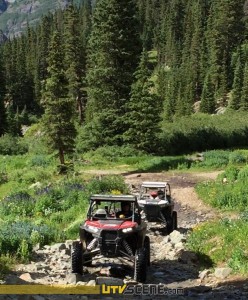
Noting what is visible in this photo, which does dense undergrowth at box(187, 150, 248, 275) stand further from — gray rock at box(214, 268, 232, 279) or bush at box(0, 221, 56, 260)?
bush at box(0, 221, 56, 260)

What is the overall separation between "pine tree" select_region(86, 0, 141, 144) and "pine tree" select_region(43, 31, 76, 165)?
305 inches

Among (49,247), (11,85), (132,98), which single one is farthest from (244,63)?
(49,247)

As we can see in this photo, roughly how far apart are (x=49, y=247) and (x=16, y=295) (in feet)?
15.7

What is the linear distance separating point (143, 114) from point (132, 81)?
458cm

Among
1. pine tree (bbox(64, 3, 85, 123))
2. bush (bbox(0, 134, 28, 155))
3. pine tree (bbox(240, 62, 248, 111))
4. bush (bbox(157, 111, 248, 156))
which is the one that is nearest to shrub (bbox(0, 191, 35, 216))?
bush (bbox(157, 111, 248, 156))

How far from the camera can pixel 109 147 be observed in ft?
119

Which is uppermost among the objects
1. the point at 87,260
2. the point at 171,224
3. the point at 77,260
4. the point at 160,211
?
the point at 77,260

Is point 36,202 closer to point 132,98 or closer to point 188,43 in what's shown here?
point 132,98

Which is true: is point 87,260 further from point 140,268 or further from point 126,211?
point 126,211

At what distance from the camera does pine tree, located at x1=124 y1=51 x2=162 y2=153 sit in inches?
1390

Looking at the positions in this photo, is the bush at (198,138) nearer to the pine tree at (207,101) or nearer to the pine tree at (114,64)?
the pine tree at (114,64)

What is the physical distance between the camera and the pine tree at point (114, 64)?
3781 cm

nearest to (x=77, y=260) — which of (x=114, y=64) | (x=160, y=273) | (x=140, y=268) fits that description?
(x=140, y=268)

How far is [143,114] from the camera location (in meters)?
35.2
